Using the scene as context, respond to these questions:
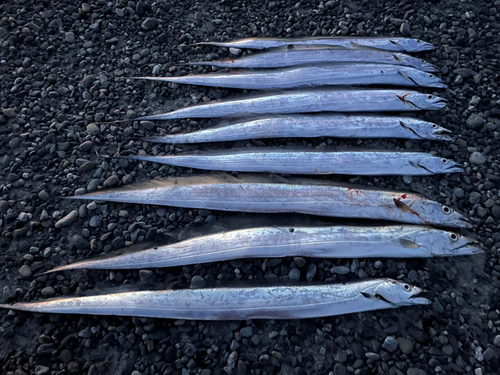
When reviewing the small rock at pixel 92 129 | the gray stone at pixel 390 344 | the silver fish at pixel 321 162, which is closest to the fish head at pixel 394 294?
the gray stone at pixel 390 344

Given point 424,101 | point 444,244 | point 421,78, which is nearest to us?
point 444,244

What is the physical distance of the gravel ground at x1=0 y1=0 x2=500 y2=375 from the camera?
274 cm

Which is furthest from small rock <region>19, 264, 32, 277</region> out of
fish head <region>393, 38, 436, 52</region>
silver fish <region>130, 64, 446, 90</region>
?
fish head <region>393, 38, 436, 52</region>

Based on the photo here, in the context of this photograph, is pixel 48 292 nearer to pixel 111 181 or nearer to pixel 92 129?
pixel 111 181

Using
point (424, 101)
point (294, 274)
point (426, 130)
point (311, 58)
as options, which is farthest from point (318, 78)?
point (294, 274)

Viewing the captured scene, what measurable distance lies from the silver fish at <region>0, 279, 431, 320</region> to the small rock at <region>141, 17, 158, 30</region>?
4.03 meters

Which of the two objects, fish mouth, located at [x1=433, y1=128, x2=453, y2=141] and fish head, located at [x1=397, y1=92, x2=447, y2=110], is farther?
fish head, located at [x1=397, y1=92, x2=447, y2=110]

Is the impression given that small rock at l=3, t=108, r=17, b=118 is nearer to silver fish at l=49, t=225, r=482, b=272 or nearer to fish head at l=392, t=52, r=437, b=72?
silver fish at l=49, t=225, r=482, b=272

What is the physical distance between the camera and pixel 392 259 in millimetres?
3104

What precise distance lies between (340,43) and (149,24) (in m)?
2.90

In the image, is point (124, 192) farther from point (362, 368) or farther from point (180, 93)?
point (362, 368)

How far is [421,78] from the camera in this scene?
14.3 ft

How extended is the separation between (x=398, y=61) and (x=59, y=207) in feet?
15.5

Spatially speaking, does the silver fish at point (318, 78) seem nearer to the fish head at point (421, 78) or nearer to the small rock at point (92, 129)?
the fish head at point (421, 78)
